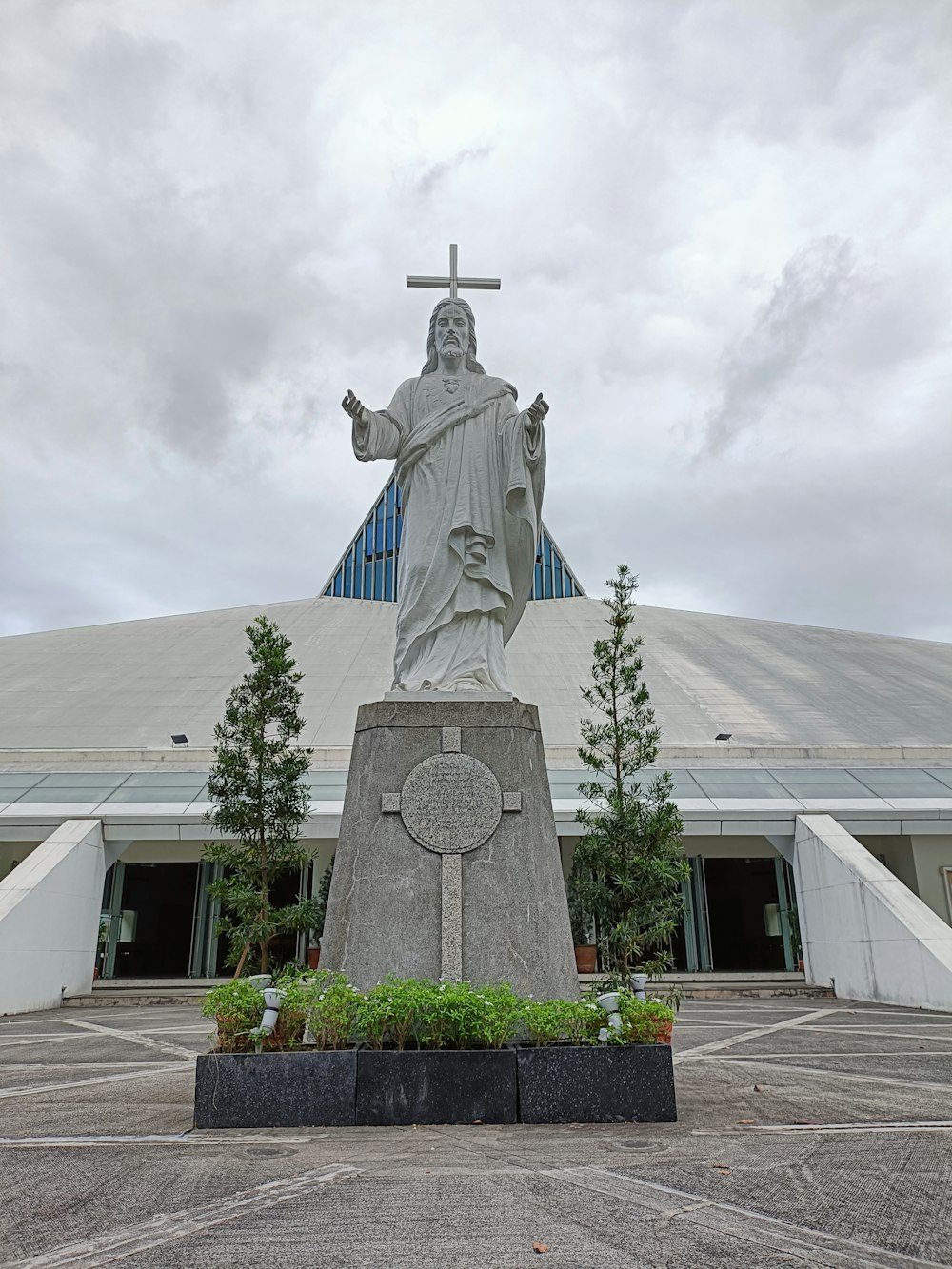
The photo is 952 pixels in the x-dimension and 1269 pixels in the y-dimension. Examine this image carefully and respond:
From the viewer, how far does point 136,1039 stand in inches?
359

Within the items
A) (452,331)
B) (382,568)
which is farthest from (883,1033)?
(382,568)

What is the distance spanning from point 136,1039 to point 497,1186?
7010mm

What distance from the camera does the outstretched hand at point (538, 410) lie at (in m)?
7.41

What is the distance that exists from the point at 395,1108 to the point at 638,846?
6.26 metres

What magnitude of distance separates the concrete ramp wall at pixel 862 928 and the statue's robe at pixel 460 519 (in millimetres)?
8095

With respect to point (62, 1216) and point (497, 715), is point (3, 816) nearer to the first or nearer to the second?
point (497, 715)

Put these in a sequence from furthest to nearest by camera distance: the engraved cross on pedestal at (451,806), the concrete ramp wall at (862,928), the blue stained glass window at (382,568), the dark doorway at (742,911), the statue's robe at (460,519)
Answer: the blue stained glass window at (382,568) → the dark doorway at (742,911) → the concrete ramp wall at (862,928) → the statue's robe at (460,519) → the engraved cross on pedestal at (451,806)

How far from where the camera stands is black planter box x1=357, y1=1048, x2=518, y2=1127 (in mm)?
4340

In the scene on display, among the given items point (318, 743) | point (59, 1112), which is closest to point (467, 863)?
point (59, 1112)

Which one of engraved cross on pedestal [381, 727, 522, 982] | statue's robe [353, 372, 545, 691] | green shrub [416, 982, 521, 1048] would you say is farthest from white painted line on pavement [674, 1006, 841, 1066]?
statue's robe [353, 372, 545, 691]

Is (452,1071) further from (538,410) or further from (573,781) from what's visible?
(573,781)

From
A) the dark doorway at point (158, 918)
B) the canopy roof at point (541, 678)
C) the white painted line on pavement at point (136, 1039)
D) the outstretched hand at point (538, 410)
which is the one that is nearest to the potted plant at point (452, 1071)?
the white painted line on pavement at point (136, 1039)

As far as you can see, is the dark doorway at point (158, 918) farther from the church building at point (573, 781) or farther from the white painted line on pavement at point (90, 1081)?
the white painted line on pavement at point (90, 1081)

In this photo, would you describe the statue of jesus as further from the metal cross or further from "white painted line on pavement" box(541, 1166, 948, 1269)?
"white painted line on pavement" box(541, 1166, 948, 1269)
